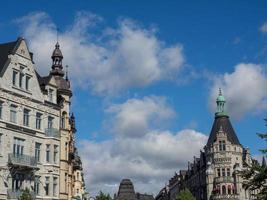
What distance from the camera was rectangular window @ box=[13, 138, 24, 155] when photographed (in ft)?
160

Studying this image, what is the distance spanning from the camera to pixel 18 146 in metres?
49.3

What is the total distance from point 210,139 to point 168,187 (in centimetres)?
5861

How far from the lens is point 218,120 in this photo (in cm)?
Result: 11075

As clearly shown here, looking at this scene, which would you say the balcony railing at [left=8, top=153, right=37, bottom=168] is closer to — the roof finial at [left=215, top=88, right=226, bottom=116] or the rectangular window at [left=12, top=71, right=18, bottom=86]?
the rectangular window at [left=12, top=71, right=18, bottom=86]

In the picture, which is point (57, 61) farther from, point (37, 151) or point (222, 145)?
point (222, 145)

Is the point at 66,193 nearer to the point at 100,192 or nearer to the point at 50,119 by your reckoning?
the point at 50,119

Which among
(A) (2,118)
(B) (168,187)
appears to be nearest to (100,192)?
(A) (2,118)

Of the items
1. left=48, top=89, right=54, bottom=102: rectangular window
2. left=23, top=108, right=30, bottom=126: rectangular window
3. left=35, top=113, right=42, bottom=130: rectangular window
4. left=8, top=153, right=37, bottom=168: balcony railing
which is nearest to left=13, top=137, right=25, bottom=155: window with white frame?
left=8, top=153, right=37, bottom=168: balcony railing

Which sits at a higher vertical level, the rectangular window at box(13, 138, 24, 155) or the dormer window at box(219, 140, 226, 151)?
the dormer window at box(219, 140, 226, 151)

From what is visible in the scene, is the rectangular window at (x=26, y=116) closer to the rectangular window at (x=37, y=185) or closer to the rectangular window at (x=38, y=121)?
the rectangular window at (x=38, y=121)

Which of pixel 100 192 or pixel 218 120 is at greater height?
pixel 218 120

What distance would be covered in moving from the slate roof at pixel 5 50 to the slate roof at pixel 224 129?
61.6 metres

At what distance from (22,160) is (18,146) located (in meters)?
1.37

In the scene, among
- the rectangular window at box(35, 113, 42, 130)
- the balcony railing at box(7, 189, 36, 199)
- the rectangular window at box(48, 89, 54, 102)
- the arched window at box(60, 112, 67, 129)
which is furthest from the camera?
the arched window at box(60, 112, 67, 129)
